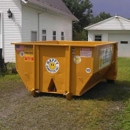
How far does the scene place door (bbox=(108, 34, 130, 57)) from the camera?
28.4m

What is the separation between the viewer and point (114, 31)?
92.5 feet

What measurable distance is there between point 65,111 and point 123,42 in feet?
74.7

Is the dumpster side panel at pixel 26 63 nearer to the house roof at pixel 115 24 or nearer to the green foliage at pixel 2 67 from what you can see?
the green foliage at pixel 2 67

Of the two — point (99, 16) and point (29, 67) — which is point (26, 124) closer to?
point (29, 67)

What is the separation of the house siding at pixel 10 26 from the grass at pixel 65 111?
7054 mm

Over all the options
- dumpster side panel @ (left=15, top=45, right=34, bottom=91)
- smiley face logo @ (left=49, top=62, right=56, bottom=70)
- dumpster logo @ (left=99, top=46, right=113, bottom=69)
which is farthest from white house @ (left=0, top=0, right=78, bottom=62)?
smiley face logo @ (left=49, top=62, right=56, bottom=70)

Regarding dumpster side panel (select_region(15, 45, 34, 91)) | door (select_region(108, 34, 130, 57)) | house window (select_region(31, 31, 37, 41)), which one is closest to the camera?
dumpster side panel (select_region(15, 45, 34, 91))

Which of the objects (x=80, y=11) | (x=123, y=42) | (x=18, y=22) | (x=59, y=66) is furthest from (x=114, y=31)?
(x=59, y=66)

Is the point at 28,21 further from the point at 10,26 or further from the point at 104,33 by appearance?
the point at 104,33

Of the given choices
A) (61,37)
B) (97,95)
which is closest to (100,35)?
(61,37)

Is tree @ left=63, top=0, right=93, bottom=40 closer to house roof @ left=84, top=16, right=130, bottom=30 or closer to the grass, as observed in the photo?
house roof @ left=84, top=16, right=130, bottom=30

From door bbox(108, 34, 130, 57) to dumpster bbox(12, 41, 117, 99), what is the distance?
20.7 meters

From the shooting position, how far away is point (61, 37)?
82.8ft

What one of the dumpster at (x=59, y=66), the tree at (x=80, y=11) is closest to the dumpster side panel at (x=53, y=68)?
the dumpster at (x=59, y=66)
